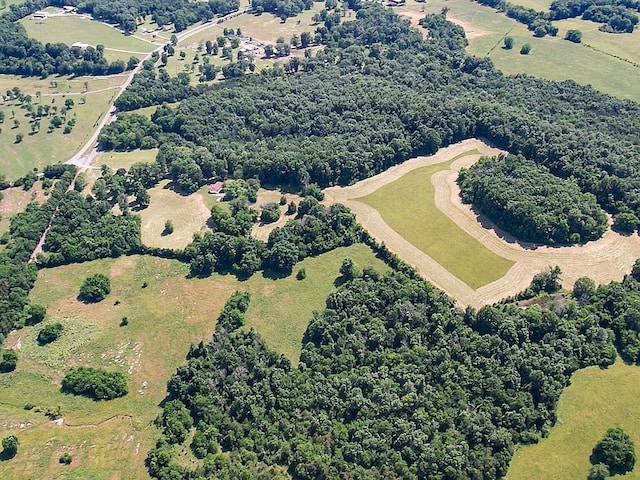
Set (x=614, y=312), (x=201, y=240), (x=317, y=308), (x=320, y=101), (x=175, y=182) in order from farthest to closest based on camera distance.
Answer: (x=320, y=101)
(x=175, y=182)
(x=201, y=240)
(x=317, y=308)
(x=614, y=312)

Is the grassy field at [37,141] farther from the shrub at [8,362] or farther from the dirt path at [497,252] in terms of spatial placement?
the dirt path at [497,252]

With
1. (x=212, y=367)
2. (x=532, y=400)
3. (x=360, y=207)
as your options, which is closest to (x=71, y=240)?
(x=212, y=367)

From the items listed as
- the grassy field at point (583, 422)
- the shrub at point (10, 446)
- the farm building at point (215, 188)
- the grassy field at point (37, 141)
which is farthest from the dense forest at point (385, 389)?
the grassy field at point (37, 141)

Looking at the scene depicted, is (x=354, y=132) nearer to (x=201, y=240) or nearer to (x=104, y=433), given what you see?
(x=201, y=240)

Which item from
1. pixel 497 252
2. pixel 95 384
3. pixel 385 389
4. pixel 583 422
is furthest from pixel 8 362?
pixel 497 252

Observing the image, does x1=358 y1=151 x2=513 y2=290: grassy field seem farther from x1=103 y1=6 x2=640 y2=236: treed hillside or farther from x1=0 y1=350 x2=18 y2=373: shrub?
x1=0 y1=350 x2=18 y2=373: shrub

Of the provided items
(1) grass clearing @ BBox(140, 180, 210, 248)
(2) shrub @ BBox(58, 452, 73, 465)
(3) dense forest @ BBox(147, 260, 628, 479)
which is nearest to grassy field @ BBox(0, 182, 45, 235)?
(1) grass clearing @ BBox(140, 180, 210, 248)
